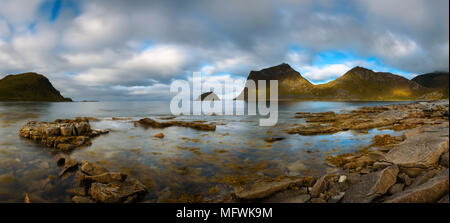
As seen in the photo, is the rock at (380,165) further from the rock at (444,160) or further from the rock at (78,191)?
the rock at (78,191)

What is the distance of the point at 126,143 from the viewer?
2241cm

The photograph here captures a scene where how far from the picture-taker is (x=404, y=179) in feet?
28.6

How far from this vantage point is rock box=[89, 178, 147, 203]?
359 inches

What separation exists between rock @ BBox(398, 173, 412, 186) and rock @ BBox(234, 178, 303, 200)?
4191mm

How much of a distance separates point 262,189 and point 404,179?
246 inches

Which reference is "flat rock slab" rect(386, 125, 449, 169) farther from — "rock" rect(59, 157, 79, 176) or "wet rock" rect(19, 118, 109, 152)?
"wet rock" rect(19, 118, 109, 152)

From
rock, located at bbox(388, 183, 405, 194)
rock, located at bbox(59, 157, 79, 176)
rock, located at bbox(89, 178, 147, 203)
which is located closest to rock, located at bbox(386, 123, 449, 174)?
rock, located at bbox(388, 183, 405, 194)

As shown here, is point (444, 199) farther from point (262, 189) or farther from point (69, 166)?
point (69, 166)

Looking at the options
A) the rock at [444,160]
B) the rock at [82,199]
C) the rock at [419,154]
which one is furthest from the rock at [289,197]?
the rock at [82,199]

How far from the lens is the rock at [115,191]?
912 centimetres
